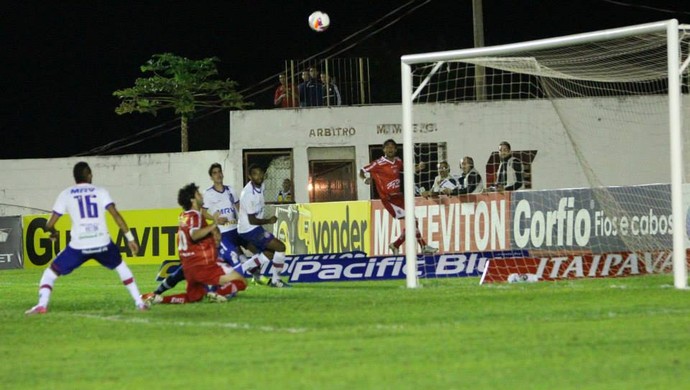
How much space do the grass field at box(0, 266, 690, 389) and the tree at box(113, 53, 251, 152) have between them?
33385mm

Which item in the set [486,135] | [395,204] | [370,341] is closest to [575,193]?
[395,204]

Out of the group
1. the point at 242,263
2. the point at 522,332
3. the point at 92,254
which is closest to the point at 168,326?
the point at 92,254

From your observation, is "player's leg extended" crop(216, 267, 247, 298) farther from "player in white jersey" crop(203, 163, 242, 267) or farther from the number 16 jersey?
"player in white jersey" crop(203, 163, 242, 267)

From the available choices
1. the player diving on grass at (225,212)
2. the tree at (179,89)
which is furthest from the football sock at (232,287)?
the tree at (179,89)

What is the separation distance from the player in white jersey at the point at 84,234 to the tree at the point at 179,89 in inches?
1359

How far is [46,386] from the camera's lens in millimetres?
9109

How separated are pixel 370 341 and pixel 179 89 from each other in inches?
1585

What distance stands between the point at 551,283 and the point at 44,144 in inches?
1875

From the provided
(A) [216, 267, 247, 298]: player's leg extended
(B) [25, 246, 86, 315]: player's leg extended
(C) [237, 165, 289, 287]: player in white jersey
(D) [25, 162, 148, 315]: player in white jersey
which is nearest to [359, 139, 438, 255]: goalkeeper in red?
(C) [237, 165, 289, 287]: player in white jersey

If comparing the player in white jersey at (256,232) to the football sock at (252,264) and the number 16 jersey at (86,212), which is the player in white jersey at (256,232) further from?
the number 16 jersey at (86,212)

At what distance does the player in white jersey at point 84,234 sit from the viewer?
15.0 metres

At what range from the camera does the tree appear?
165ft

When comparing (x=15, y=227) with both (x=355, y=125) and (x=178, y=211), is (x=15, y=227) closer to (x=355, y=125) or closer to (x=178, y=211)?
(x=178, y=211)

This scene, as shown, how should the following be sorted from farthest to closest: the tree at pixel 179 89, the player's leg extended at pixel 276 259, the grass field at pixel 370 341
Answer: the tree at pixel 179 89, the player's leg extended at pixel 276 259, the grass field at pixel 370 341
